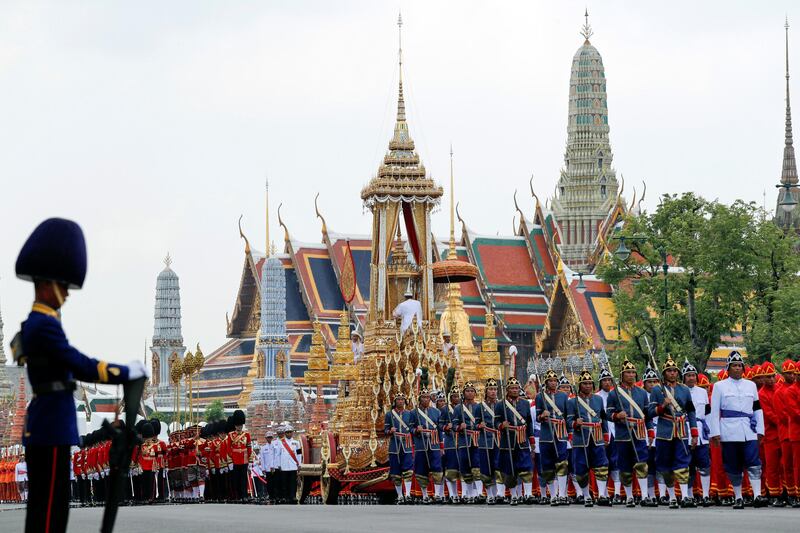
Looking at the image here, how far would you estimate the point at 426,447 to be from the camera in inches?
947

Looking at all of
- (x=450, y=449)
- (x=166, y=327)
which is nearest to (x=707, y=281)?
(x=450, y=449)

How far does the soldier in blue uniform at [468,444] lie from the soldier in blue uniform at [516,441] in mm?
749

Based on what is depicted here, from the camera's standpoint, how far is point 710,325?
1539 inches

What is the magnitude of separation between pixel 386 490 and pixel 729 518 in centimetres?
1127

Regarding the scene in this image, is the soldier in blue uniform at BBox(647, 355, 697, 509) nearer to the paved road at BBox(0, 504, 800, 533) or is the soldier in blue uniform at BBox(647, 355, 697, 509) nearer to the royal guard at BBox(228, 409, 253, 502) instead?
the paved road at BBox(0, 504, 800, 533)

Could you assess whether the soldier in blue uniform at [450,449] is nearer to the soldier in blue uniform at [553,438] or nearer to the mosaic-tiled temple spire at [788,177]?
the soldier in blue uniform at [553,438]

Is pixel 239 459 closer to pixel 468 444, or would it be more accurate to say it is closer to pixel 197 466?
pixel 197 466

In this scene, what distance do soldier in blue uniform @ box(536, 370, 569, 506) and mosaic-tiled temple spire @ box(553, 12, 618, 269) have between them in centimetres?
5888

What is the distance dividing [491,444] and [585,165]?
60.6m

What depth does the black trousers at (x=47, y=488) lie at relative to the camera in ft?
31.2

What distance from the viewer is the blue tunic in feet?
31.2

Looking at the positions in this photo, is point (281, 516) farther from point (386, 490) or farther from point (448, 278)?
point (448, 278)

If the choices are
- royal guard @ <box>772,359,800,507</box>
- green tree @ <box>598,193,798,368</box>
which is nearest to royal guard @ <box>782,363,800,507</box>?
royal guard @ <box>772,359,800,507</box>

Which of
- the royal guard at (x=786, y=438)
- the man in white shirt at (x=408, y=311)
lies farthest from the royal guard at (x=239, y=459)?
Answer: the royal guard at (x=786, y=438)
